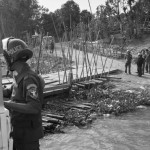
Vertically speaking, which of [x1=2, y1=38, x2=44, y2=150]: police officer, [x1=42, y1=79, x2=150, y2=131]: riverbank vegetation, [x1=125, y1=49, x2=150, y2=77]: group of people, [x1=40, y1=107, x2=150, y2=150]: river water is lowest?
[x1=40, y1=107, x2=150, y2=150]: river water

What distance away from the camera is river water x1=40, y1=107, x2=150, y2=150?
5.28 metres

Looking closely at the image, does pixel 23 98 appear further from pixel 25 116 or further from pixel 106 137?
pixel 106 137

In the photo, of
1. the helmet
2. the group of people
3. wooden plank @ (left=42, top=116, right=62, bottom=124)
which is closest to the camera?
the helmet

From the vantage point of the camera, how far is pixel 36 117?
2.29m

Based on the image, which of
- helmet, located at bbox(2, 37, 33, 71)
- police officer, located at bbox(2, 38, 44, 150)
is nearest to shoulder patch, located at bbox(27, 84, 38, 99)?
police officer, located at bbox(2, 38, 44, 150)

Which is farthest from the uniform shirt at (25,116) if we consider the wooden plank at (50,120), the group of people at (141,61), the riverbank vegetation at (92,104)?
the group of people at (141,61)

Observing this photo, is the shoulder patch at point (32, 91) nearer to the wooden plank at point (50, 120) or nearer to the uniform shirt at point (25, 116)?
the uniform shirt at point (25, 116)

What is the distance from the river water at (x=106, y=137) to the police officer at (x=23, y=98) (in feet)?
9.59

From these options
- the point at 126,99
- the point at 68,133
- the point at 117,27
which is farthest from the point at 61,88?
the point at 117,27

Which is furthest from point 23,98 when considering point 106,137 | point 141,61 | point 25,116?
point 141,61

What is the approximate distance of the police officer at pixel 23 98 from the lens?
2.09 metres

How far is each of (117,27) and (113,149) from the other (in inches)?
1148

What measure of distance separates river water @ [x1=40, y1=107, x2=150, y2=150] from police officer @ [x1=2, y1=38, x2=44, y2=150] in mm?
2923

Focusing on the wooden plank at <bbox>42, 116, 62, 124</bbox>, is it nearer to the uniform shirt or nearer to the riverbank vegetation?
the riverbank vegetation
